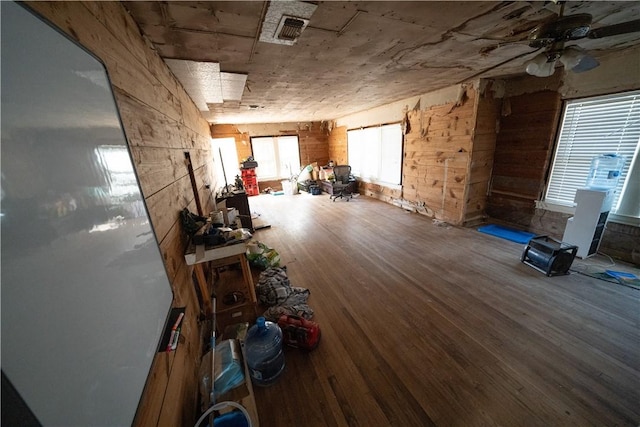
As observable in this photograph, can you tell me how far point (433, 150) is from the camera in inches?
173

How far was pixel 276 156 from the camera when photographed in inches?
320

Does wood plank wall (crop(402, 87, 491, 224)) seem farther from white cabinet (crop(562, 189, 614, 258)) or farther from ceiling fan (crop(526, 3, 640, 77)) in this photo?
ceiling fan (crop(526, 3, 640, 77))

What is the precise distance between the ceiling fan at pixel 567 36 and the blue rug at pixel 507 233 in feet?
8.01

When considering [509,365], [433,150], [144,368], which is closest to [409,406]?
[509,365]

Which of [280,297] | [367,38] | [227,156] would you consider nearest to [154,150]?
[280,297]

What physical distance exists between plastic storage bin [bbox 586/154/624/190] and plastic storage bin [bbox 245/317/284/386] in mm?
4054

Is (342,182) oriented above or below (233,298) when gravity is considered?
above

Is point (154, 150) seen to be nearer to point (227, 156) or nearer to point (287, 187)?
point (287, 187)

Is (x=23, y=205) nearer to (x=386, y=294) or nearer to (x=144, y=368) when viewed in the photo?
(x=144, y=368)

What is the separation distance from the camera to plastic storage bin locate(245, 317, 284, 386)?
5.25 feet

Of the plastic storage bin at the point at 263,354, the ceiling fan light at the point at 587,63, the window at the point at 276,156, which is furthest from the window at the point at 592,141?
the window at the point at 276,156

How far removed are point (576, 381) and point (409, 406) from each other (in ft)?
3.78

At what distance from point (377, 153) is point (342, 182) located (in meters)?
1.34

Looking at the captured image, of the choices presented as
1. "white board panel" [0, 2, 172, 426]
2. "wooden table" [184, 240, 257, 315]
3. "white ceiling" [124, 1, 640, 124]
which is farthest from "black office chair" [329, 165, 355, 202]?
"white board panel" [0, 2, 172, 426]
